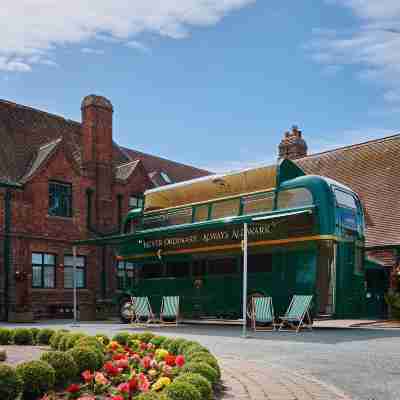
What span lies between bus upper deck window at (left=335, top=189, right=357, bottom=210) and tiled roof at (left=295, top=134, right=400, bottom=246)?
21.2 ft

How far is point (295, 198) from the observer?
52.1 ft

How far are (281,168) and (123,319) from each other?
27.4 feet

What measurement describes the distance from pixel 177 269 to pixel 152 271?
1388 millimetres

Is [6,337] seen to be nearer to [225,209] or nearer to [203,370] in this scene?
[203,370]

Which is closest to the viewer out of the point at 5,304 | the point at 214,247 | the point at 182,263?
the point at 214,247

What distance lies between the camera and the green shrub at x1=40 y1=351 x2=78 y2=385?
250 inches

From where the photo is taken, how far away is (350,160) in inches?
1104

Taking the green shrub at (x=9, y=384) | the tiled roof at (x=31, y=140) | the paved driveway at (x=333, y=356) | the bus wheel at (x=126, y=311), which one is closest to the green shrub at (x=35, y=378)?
the green shrub at (x=9, y=384)

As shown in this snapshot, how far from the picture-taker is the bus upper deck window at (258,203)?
16.5m

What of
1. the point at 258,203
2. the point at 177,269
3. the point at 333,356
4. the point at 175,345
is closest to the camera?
the point at 175,345

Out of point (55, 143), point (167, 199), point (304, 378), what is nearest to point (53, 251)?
point (55, 143)

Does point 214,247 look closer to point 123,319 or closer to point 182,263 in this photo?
point 182,263

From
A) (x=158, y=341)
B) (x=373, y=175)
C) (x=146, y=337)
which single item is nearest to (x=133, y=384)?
(x=158, y=341)

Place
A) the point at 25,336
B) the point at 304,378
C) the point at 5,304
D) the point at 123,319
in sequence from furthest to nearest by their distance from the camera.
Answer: the point at 5,304, the point at 123,319, the point at 25,336, the point at 304,378
